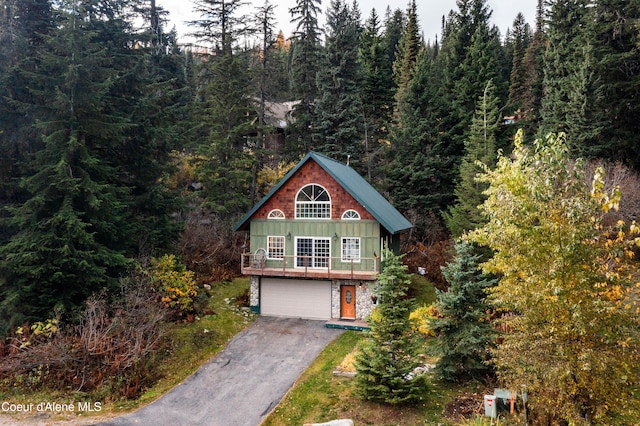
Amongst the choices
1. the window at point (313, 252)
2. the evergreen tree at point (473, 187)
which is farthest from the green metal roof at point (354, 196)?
the evergreen tree at point (473, 187)

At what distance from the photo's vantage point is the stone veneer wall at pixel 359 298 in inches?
798

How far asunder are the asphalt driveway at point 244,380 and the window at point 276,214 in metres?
5.62

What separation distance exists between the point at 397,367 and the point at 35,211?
14.2 m

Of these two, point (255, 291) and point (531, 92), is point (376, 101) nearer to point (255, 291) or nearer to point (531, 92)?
point (531, 92)

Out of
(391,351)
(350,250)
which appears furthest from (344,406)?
(350,250)

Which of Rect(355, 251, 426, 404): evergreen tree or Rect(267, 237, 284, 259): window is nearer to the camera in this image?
Rect(355, 251, 426, 404): evergreen tree

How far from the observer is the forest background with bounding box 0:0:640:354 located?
15.7m

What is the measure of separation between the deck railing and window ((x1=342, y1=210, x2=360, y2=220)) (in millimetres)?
2090

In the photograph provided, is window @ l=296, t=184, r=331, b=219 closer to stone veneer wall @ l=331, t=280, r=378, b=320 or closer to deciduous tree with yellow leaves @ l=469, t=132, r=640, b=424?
stone veneer wall @ l=331, t=280, r=378, b=320

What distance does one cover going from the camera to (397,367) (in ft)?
38.8

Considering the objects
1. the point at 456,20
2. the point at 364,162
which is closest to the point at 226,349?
the point at 364,162

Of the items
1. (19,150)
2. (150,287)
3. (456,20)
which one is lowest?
(150,287)

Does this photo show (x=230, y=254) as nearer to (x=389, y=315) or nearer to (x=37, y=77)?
(x=37, y=77)

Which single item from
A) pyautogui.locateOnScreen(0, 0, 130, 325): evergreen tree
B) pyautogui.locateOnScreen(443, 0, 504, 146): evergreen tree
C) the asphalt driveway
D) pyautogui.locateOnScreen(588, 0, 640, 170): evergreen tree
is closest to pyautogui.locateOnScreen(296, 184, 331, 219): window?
the asphalt driveway
